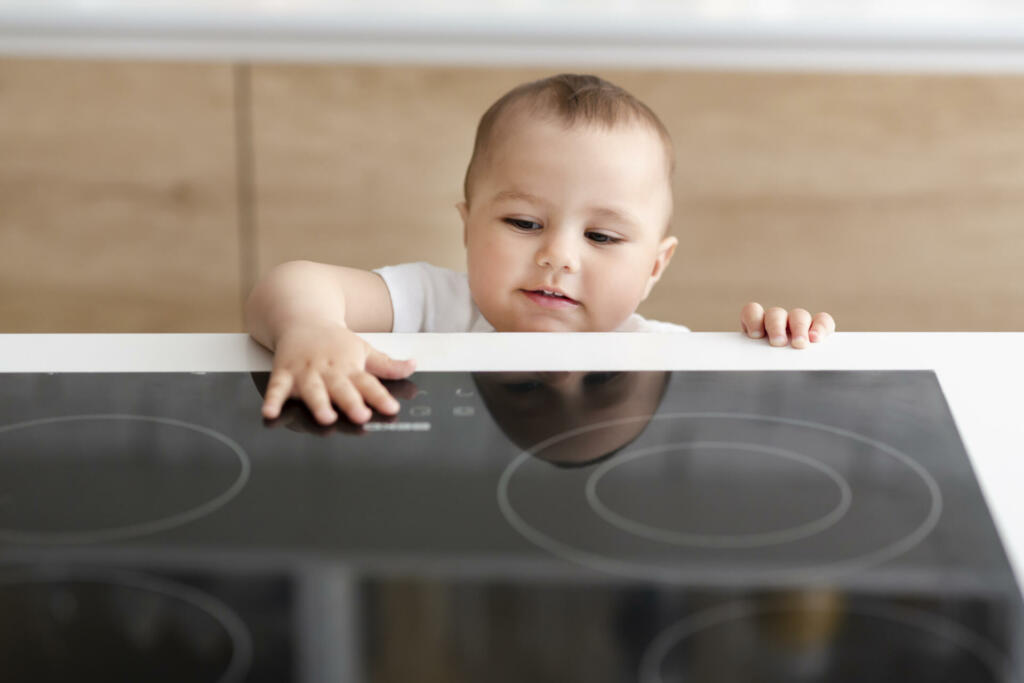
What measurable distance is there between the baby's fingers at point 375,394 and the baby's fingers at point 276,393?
4cm

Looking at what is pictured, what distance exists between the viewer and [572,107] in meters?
1.15

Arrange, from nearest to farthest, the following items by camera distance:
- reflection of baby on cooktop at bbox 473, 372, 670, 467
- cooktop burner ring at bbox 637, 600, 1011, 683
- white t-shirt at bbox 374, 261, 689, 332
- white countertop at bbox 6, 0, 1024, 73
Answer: cooktop burner ring at bbox 637, 600, 1011, 683 → reflection of baby on cooktop at bbox 473, 372, 670, 467 → white t-shirt at bbox 374, 261, 689, 332 → white countertop at bbox 6, 0, 1024, 73

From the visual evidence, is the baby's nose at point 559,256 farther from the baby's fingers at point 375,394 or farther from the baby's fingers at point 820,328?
the baby's fingers at point 375,394

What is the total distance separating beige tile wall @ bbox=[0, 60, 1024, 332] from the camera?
175 cm

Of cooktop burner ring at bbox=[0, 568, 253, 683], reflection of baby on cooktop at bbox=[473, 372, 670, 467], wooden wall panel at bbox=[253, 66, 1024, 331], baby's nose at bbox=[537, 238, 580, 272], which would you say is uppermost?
wooden wall panel at bbox=[253, 66, 1024, 331]

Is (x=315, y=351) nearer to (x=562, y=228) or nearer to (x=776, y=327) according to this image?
(x=776, y=327)

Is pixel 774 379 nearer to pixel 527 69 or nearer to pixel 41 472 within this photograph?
pixel 41 472

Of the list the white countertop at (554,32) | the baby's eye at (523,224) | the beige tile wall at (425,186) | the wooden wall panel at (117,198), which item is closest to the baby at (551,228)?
the baby's eye at (523,224)

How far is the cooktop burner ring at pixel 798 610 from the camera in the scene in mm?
393

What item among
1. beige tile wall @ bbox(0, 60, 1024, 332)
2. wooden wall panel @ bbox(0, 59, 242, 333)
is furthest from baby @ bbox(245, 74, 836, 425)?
wooden wall panel @ bbox(0, 59, 242, 333)

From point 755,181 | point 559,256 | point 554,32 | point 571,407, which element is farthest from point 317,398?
point 755,181

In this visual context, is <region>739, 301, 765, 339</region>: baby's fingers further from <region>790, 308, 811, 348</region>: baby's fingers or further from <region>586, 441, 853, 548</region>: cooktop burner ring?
<region>586, 441, 853, 548</region>: cooktop burner ring

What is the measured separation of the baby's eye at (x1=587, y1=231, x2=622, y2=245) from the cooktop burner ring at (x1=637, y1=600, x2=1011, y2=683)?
71cm

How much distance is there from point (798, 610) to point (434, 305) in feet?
2.83
